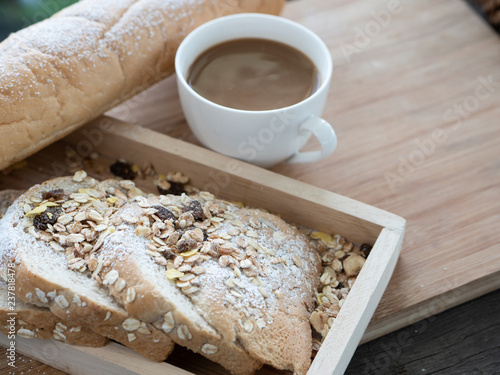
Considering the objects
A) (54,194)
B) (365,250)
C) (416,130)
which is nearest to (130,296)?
(54,194)

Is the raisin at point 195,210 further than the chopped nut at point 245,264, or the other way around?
the raisin at point 195,210

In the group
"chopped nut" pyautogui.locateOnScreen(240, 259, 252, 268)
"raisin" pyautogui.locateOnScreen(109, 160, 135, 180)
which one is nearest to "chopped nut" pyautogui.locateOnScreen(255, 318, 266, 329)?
"chopped nut" pyautogui.locateOnScreen(240, 259, 252, 268)

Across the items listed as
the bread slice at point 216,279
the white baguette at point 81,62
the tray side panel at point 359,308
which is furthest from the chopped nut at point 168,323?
the white baguette at point 81,62

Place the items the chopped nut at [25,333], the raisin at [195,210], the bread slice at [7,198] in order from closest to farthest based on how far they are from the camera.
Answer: the chopped nut at [25,333]
the raisin at [195,210]
the bread slice at [7,198]

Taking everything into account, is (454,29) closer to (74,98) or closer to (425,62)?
(425,62)

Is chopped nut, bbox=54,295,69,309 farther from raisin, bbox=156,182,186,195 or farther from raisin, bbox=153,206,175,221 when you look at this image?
raisin, bbox=156,182,186,195

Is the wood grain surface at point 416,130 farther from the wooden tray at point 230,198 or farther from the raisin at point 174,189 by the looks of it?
the raisin at point 174,189

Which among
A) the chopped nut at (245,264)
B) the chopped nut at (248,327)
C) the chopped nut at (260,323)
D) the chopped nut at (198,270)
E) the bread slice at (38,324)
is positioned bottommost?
the bread slice at (38,324)
